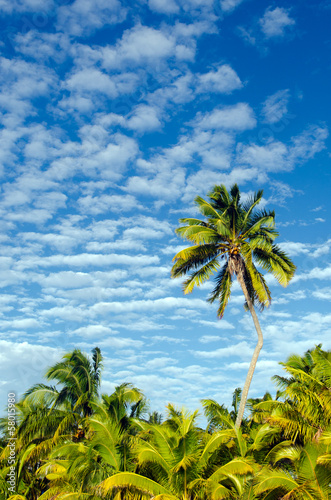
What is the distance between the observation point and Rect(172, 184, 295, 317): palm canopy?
2339cm

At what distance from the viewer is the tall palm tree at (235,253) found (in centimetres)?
2338

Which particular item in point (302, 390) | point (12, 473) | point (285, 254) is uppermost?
point (285, 254)

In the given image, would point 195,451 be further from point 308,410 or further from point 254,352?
point 254,352

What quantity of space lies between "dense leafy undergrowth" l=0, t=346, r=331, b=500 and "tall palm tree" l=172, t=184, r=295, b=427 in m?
6.12

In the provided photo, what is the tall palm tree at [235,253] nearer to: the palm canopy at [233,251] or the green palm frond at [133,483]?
the palm canopy at [233,251]

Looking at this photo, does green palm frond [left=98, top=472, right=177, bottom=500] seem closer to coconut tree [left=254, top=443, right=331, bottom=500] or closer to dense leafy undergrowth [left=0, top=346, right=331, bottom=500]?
dense leafy undergrowth [left=0, top=346, right=331, bottom=500]

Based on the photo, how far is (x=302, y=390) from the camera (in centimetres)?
1480

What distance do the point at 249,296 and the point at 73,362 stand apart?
1136 cm

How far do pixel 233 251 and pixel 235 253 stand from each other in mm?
175

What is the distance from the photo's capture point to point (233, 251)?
24.0 meters

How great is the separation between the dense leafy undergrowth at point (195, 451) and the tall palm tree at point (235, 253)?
612 centimetres

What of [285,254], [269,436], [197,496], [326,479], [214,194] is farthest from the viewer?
[214,194]

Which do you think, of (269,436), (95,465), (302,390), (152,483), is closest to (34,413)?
(95,465)

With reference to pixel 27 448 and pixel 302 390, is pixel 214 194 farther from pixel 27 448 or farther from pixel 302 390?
pixel 27 448
